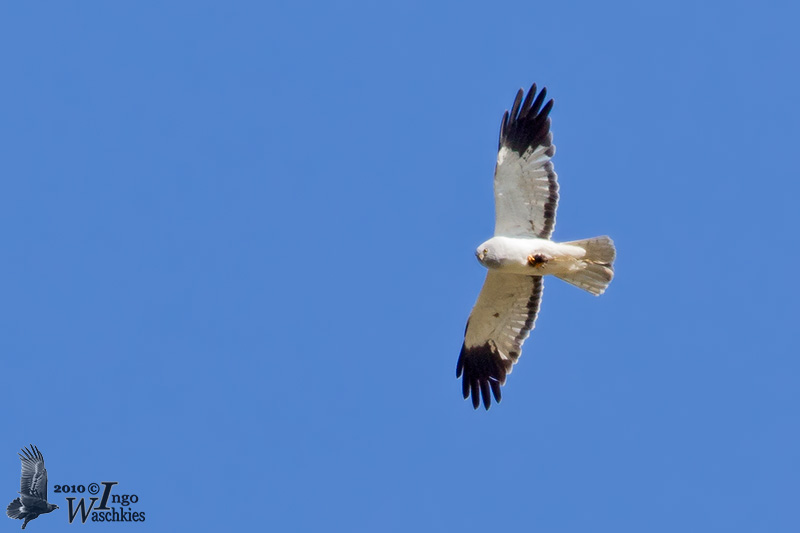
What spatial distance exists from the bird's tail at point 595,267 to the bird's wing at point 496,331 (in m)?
0.69

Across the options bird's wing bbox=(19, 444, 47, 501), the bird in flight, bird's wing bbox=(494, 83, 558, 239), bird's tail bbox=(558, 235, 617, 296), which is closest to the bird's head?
the bird in flight

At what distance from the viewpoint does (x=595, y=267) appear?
43.5 feet

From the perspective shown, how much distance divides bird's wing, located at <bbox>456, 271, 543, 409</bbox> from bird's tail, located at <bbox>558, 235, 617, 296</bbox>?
2.27ft

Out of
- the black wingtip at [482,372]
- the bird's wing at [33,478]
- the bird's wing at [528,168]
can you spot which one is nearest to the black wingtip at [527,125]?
the bird's wing at [528,168]

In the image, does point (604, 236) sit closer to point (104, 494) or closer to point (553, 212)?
point (553, 212)

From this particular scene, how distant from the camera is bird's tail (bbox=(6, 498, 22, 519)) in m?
14.2

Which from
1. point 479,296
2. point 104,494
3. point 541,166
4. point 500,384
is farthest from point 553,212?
point 104,494

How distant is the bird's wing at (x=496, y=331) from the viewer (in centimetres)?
1389

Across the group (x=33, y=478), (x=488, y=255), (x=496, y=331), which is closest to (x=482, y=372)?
(x=496, y=331)

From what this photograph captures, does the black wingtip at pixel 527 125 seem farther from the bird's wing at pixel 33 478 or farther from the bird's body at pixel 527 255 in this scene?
the bird's wing at pixel 33 478

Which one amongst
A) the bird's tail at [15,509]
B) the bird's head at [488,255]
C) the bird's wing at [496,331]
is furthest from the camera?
the bird's tail at [15,509]

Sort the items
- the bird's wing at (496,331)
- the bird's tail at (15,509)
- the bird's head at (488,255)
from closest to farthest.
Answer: the bird's head at (488,255) → the bird's wing at (496,331) → the bird's tail at (15,509)

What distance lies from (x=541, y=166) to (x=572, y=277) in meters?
1.55

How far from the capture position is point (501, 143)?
43.0 feet
